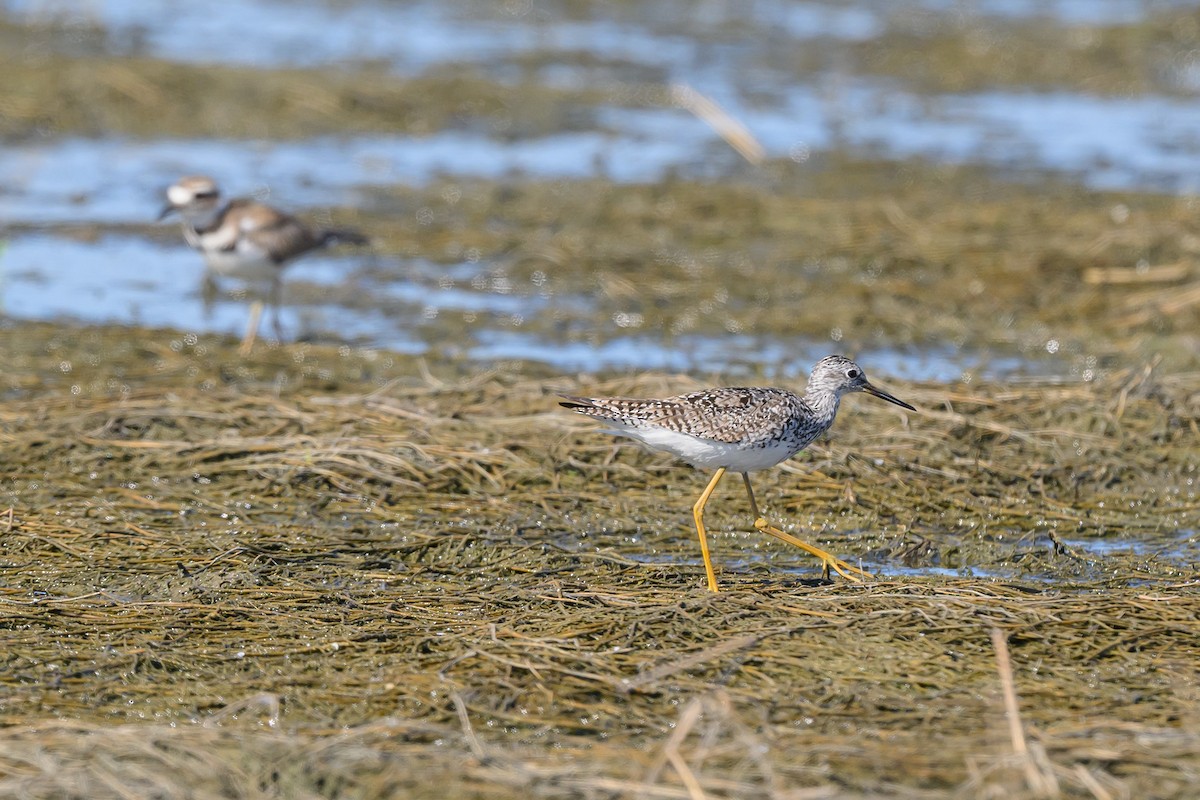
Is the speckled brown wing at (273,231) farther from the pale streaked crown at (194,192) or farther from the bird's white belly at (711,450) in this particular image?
the bird's white belly at (711,450)

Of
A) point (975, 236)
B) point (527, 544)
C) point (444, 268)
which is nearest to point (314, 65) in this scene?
point (444, 268)

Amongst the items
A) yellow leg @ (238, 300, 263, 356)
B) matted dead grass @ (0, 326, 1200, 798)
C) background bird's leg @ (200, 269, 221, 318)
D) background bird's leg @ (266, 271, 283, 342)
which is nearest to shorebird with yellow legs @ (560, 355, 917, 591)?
matted dead grass @ (0, 326, 1200, 798)

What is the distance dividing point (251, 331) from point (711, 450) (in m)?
4.77

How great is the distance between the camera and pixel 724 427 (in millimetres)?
6629

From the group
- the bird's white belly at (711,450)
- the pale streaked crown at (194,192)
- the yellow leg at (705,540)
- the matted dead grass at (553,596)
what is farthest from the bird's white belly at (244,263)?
the yellow leg at (705,540)

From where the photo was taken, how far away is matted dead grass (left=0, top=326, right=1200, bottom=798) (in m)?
4.86

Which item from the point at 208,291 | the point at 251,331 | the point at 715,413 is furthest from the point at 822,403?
the point at 208,291

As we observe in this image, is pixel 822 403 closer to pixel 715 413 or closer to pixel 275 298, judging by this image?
pixel 715 413

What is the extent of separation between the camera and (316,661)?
228 inches

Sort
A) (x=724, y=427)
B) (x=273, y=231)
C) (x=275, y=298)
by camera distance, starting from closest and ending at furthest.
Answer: (x=724, y=427)
(x=273, y=231)
(x=275, y=298)

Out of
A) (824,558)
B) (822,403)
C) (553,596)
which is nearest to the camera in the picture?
(553,596)

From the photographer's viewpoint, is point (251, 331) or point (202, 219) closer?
point (251, 331)

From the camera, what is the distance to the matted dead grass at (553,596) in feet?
16.0

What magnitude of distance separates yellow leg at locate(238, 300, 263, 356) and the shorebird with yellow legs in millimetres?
3987
